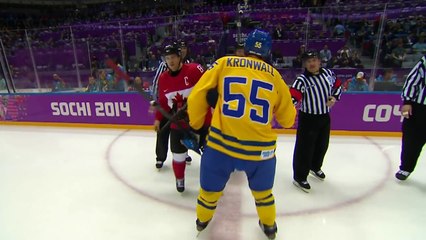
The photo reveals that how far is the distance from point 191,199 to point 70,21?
1416 cm

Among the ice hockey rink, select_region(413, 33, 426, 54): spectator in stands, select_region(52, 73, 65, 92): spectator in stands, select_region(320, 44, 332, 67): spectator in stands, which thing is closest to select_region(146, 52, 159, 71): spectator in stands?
select_region(52, 73, 65, 92): spectator in stands

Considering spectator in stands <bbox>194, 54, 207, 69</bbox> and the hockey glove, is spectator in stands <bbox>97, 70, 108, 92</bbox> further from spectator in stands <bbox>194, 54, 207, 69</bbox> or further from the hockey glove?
the hockey glove

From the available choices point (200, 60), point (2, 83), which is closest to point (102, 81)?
point (200, 60)

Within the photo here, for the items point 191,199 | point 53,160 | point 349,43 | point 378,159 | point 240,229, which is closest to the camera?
point 240,229

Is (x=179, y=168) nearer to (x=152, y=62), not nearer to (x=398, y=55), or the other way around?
(x=152, y=62)

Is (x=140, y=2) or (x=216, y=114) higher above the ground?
(x=140, y=2)

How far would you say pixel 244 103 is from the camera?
1.62 metres

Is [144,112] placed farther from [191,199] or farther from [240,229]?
[240,229]

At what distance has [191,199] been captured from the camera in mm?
2529

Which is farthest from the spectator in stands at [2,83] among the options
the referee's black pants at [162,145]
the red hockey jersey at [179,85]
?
the red hockey jersey at [179,85]

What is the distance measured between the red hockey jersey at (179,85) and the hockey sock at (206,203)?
2.38 ft

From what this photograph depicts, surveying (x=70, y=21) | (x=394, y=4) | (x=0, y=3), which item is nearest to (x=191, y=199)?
(x=394, y=4)

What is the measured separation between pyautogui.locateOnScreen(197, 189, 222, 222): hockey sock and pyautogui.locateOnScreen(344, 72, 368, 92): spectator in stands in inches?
108

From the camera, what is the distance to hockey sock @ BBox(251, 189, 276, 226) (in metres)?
1.83
